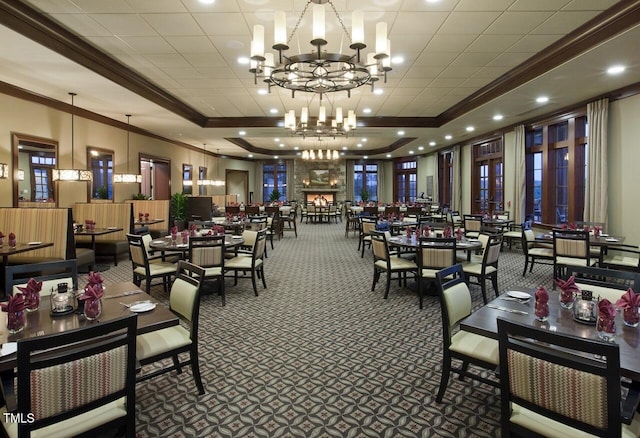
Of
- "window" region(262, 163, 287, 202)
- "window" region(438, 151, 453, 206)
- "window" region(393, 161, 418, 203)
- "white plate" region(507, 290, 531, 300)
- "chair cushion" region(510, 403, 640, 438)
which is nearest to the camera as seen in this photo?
"chair cushion" region(510, 403, 640, 438)

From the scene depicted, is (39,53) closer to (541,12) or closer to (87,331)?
(87,331)

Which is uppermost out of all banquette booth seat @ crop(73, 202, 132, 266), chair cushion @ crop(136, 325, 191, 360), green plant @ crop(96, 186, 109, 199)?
green plant @ crop(96, 186, 109, 199)

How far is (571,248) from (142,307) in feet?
19.3

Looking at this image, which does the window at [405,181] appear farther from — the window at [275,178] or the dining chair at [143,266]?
the dining chair at [143,266]

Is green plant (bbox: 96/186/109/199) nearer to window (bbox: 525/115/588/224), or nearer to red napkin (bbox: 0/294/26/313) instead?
red napkin (bbox: 0/294/26/313)

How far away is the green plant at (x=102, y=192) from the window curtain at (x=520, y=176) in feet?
36.7

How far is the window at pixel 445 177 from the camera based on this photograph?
15.7 metres

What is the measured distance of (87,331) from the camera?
157cm

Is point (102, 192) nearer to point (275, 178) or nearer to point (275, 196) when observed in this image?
point (275, 196)

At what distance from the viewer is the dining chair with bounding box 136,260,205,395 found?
2.44 m

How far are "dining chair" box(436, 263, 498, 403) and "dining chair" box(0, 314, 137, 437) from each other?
1909 mm

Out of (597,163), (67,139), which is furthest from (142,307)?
(597,163)

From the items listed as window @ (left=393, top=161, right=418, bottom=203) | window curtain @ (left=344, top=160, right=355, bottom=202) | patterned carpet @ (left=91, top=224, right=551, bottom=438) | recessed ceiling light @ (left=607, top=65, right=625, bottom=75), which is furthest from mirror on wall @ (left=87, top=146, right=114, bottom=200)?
window @ (left=393, top=161, right=418, bottom=203)

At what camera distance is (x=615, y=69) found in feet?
18.3
